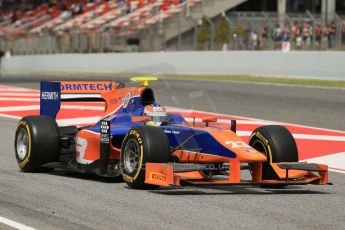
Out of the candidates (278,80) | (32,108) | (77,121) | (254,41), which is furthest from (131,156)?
(254,41)

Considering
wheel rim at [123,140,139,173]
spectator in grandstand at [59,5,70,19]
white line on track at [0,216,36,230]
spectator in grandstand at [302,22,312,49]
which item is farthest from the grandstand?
white line on track at [0,216,36,230]

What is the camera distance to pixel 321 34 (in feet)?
97.4

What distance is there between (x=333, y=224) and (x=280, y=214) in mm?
526

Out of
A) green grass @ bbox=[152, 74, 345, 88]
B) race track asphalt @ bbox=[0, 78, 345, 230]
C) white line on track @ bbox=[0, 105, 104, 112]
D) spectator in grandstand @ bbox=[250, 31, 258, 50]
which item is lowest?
race track asphalt @ bbox=[0, 78, 345, 230]

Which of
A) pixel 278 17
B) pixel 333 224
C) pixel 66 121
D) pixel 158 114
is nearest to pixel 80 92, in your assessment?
pixel 158 114

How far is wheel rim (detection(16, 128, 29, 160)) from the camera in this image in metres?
9.53

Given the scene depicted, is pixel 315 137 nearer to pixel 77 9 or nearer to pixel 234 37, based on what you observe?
pixel 234 37

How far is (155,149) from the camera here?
785 cm

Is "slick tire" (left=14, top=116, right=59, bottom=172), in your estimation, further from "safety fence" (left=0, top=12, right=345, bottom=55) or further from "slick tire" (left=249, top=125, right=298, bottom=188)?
"safety fence" (left=0, top=12, right=345, bottom=55)

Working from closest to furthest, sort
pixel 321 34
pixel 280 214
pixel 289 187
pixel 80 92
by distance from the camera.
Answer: pixel 280 214 < pixel 289 187 < pixel 80 92 < pixel 321 34

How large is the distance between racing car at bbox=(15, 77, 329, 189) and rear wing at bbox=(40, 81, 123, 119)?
35 cm

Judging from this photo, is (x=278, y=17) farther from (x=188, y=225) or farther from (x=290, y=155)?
(x=188, y=225)

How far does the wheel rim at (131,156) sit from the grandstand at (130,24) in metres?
21.9

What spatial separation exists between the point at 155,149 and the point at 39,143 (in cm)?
187
